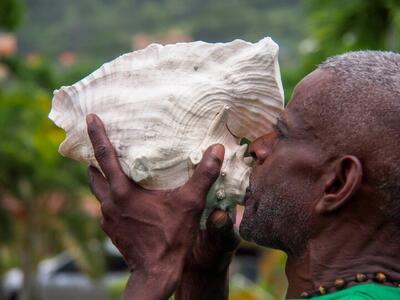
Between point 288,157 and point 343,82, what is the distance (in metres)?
0.23

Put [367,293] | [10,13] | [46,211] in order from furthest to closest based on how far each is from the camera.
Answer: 1. [46,211]
2. [10,13]
3. [367,293]

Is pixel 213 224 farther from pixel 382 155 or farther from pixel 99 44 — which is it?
pixel 99 44

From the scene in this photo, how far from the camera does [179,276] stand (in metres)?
2.69

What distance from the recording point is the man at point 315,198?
264cm

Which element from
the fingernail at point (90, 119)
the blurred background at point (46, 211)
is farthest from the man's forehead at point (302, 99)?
the blurred background at point (46, 211)


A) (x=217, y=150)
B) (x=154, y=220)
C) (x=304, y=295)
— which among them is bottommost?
(x=304, y=295)

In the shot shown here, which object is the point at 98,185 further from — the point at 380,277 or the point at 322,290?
the point at 380,277

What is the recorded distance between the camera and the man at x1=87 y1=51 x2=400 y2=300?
2.64 metres

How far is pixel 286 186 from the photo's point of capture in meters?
2.75

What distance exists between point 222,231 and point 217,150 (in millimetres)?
344

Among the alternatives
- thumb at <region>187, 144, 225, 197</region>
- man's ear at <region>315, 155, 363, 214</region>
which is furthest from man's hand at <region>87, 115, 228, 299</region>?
man's ear at <region>315, 155, 363, 214</region>

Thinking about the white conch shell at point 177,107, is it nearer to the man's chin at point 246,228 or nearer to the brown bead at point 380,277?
the man's chin at point 246,228

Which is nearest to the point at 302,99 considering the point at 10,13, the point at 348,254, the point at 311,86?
the point at 311,86

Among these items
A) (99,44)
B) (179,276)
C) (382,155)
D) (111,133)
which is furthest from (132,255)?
(99,44)
